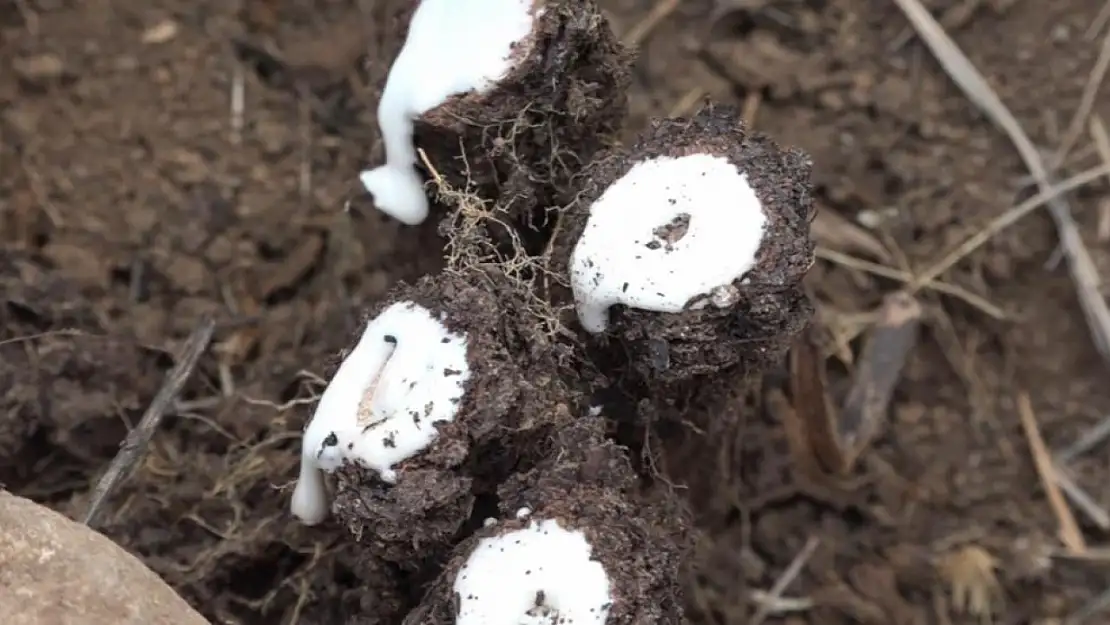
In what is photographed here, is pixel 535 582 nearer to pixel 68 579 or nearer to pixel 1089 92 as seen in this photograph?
pixel 68 579

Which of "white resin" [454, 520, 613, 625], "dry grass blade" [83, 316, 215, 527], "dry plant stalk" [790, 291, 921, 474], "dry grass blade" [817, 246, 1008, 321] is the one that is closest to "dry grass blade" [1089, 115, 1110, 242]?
"dry grass blade" [817, 246, 1008, 321]

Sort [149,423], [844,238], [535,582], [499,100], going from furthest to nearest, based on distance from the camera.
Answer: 1. [844,238]
2. [149,423]
3. [499,100]
4. [535,582]

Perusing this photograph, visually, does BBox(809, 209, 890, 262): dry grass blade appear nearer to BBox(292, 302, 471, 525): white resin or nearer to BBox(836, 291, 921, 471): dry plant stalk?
BBox(836, 291, 921, 471): dry plant stalk

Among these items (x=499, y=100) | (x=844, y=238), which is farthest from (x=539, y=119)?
(x=844, y=238)

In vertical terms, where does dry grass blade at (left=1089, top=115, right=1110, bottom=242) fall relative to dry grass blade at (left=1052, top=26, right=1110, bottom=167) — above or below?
below

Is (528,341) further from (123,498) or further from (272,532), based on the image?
(123,498)

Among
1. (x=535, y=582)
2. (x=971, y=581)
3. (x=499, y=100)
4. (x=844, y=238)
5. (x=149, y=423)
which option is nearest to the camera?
(x=535, y=582)
